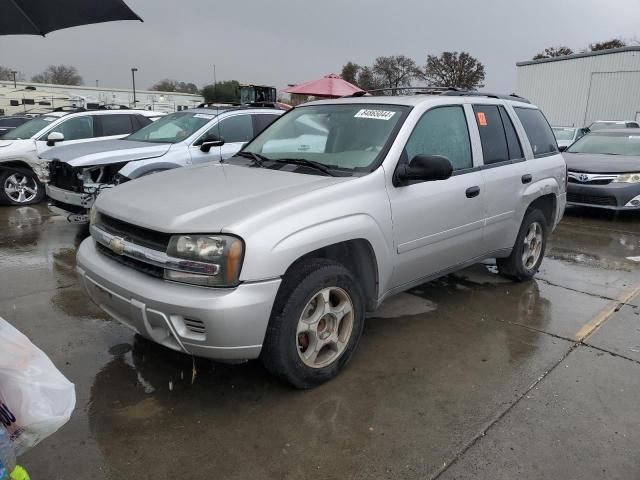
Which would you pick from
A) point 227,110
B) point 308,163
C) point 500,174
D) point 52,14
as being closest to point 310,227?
point 308,163

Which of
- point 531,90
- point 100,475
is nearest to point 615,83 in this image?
point 531,90

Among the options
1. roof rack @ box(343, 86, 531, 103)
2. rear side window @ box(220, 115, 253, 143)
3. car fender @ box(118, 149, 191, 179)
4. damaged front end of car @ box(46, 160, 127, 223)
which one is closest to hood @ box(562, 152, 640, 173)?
roof rack @ box(343, 86, 531, 103)

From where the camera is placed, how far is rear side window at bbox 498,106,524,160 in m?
4.65

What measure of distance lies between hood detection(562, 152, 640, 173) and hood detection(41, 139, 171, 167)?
6.67m

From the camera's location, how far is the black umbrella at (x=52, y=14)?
2746 mm

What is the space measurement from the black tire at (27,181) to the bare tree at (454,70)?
50.9m

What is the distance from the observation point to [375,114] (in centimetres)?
388

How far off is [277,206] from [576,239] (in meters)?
5.90

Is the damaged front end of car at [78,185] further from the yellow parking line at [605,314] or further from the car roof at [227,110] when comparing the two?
the yellow parking line at [605,314]

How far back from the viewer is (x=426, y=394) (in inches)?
125

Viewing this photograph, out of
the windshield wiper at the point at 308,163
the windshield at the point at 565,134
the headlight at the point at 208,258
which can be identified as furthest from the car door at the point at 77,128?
the windshield at the point at 565,134

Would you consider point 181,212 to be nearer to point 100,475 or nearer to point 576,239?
point 100,475

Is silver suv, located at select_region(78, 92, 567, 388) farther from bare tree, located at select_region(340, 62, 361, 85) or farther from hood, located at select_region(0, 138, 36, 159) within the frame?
bare tree, located at select_region(340, 62, 361, 85)

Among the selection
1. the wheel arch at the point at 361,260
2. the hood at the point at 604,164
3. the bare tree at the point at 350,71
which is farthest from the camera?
the bare tree at the point at 350,71
